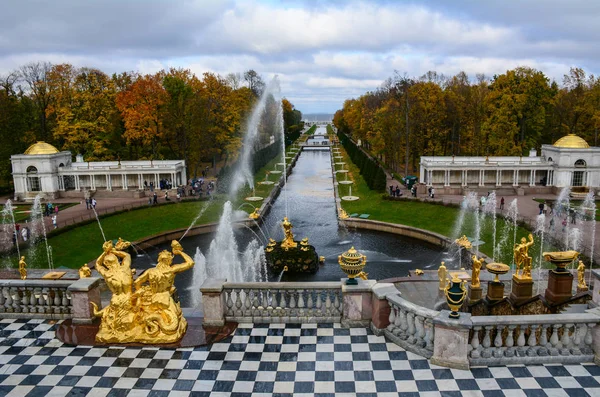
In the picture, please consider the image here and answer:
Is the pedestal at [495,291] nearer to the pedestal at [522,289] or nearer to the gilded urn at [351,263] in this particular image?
the pedestal at [522,289]

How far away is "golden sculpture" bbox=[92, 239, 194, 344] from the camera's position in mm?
12727

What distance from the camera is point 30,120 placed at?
6444 cm

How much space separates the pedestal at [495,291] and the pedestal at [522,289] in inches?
35.2

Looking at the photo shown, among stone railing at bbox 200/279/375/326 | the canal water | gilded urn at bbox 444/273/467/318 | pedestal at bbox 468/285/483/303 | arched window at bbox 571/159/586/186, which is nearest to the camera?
gilded urn at bbox 444/273/467/318

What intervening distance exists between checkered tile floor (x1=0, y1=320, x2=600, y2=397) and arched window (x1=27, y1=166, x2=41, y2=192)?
46.6 m

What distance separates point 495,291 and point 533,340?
644 centimetres

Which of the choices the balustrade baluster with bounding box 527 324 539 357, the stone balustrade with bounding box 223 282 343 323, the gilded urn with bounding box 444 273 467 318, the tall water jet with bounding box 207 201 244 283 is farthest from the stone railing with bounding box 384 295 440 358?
the tall water jet with bounding box 207 201 244 283

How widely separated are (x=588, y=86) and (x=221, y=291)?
72.6m

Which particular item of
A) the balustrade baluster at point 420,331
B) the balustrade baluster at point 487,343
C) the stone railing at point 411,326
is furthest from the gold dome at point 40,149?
the balustrade baluster at point 487,343

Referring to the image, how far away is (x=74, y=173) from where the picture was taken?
184 ft

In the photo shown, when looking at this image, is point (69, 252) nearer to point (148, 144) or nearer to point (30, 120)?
A: point (148, 144)

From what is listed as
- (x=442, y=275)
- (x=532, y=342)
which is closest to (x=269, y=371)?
(x=532, y=342)

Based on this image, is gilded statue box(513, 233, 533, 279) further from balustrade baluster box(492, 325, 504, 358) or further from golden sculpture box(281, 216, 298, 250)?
golden sculpture box(281, 216, 298, 250)

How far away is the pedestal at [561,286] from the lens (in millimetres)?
14758
